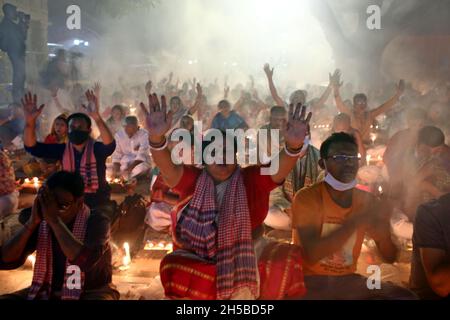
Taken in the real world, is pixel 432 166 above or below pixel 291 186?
above

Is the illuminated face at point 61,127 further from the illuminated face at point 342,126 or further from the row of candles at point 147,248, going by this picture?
the illuminated face at point 342,126

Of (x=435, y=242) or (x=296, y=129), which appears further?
(x=296, y=129)

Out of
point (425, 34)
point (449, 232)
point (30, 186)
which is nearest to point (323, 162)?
point (449, 232)

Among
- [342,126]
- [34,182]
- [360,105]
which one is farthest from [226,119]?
[34,182]

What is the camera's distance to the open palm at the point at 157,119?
3201 millimetres

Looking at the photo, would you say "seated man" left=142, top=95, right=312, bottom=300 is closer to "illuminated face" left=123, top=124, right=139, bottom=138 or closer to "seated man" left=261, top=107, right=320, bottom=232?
"seated man" left=261, top=107, right=320, bottom=232

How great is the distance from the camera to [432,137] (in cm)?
453

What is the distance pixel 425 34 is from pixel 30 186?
13391 millimetres

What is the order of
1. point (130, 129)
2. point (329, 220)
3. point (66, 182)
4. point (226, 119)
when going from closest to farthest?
point (66, 182)
point (329, 220)
point (130, 129)
point (226, 119)

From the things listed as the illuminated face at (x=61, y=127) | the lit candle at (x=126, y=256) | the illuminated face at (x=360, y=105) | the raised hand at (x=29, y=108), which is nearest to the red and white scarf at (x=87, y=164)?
the raised hand at (x=29, y=108)

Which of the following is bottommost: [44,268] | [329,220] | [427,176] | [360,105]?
[44,268]

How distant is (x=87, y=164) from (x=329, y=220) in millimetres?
2915

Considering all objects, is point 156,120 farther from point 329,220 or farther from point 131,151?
point 131,151

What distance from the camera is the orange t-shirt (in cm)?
311
